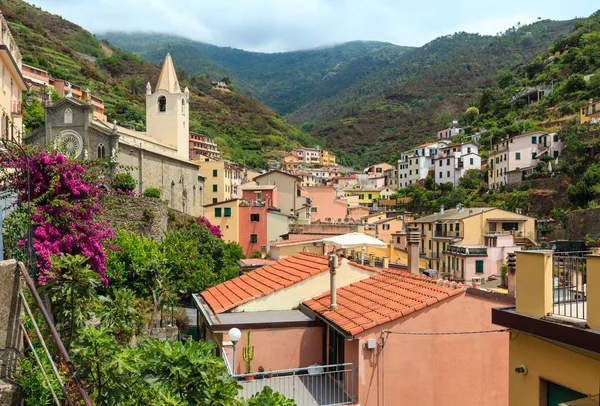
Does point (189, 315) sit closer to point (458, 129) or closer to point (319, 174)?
point (319, 174)

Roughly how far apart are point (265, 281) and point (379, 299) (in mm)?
4789

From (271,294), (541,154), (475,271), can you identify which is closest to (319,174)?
(541,154)

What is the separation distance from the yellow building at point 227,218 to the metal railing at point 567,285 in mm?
46390

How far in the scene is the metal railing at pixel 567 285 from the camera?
21.1ft

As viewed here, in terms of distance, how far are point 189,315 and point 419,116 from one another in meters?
168

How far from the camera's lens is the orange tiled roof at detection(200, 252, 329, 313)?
14312 mm

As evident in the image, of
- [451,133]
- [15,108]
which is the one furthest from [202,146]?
[15,108]

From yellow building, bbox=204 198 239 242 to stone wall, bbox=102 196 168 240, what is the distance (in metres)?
12.5

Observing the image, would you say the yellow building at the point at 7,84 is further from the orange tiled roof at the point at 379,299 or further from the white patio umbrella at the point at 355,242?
the orange tiled roof at the point at 379,299

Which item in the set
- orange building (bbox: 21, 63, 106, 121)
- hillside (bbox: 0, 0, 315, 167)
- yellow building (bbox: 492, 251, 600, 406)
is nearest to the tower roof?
orange building (bbox: 21, 63, 106, 121)

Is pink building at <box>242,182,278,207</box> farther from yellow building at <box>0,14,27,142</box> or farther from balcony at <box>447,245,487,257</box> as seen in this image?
yellow building at <box>0,14,27,142</box>

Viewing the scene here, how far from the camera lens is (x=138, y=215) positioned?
1527 inches

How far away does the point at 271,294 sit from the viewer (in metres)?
14.2

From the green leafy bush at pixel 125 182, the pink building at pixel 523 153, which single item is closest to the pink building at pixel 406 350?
the green leafy bush at pixel 125 182
